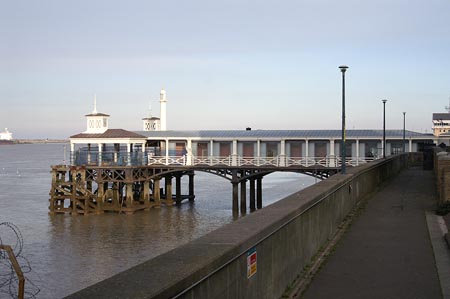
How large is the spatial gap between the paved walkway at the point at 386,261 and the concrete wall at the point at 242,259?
550 mm

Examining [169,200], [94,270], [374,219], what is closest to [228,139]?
[169,200]

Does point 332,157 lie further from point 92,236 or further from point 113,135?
point 92,236

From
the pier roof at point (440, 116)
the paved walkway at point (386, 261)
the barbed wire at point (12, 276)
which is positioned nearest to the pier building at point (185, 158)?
the barbed wire at point (12, 276)

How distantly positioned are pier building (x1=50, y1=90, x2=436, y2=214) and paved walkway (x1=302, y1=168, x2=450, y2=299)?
2897 centimetres

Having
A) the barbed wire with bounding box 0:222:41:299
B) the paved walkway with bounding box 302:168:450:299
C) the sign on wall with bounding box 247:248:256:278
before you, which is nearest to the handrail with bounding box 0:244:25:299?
the barbed wire with bounding box 0:222:41:299

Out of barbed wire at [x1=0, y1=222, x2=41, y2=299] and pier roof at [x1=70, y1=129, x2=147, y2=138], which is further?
pier roof at [x1=70, y1=129, x2=147, y2=138]

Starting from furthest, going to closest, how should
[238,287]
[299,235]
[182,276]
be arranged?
[299,235] → [238,287] → [182,276]

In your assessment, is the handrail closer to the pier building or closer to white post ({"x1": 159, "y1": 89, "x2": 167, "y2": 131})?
the pier building

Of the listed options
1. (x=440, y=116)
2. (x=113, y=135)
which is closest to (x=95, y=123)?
(x=113, y=135)

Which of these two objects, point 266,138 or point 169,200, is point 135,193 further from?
point 266,138

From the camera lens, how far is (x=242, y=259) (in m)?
6.95

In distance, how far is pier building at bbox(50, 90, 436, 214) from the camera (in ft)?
153

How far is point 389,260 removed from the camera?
1102 centimetres

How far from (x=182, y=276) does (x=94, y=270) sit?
22.0 m
